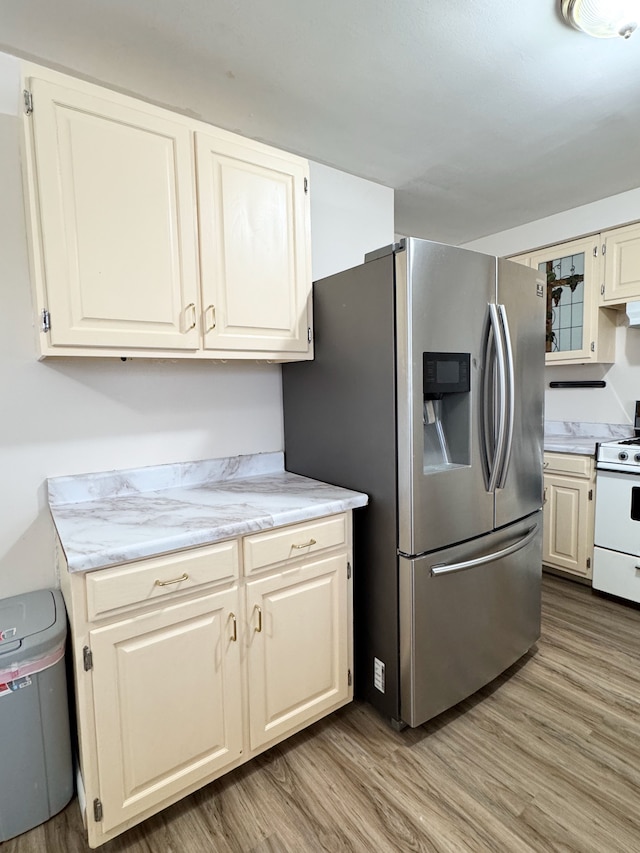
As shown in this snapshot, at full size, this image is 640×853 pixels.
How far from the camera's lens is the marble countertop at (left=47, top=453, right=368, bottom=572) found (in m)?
1.25

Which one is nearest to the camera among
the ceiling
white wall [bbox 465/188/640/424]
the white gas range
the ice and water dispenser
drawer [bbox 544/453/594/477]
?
the ceiling

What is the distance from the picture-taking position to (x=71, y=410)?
1717mm

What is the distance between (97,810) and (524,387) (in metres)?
2.06

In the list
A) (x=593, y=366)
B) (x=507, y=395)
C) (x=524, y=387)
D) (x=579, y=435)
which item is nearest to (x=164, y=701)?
(x=507, y=395)

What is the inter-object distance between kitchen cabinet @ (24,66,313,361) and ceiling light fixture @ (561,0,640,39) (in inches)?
39.6

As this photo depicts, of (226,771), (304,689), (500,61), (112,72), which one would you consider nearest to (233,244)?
(112,72)

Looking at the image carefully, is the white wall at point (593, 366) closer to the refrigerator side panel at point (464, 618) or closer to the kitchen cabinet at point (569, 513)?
the kitchen cabinet at point (569, 513)

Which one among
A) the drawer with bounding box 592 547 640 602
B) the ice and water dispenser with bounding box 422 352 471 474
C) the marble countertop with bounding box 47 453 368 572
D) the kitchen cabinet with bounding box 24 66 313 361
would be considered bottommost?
the drawer with bounding box 592 547 640 602

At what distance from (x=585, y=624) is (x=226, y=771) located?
6.74 ft

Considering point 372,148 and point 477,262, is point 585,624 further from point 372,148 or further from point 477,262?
point 372,148

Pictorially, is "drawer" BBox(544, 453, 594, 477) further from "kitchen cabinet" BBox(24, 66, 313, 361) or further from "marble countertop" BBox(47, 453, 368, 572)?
"kitchen cabinet" BBox(24, 66, 313, 361)

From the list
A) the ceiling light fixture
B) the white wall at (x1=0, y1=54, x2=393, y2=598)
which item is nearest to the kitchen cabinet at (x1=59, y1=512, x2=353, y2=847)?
the white wall at (x1=0, y1=54, x2=393, y2=598)

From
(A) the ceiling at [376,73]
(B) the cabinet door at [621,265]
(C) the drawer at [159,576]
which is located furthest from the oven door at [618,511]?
(C) the drawer at [159,576]

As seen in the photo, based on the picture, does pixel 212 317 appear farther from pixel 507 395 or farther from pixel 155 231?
pixel 507 395
